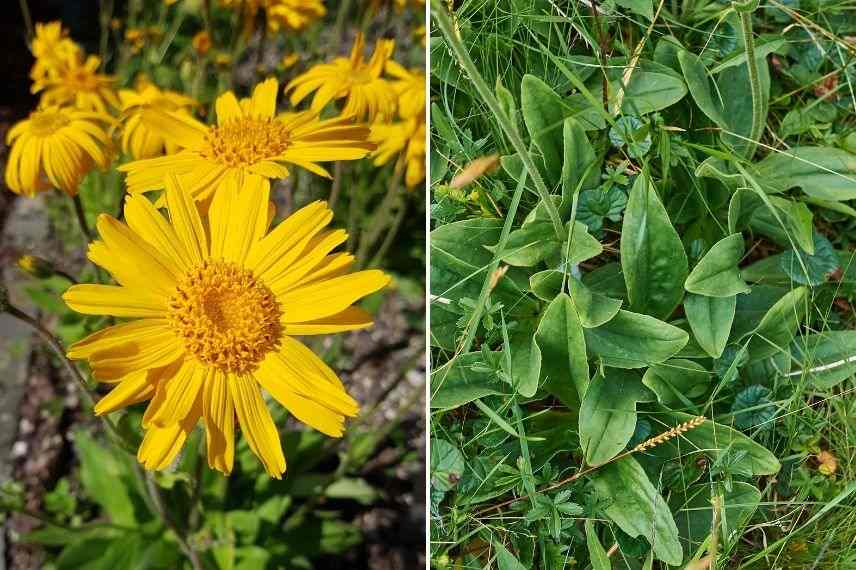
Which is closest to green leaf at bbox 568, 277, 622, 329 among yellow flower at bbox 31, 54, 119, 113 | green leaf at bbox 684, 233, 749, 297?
green leaf at bbox 684, 233, 749, 297

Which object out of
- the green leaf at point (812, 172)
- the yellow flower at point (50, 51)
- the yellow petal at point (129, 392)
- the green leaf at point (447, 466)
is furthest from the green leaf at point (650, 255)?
the yellow flower at point (50, 51)

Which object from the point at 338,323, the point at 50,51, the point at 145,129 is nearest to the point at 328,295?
the point at 338,323

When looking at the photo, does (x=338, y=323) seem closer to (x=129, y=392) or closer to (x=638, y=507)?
(x=129, y=392)

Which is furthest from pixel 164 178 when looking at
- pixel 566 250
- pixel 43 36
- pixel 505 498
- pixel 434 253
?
pixel 43 36

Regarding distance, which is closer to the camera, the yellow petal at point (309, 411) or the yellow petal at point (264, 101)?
the yellow petal at point (309, 411)

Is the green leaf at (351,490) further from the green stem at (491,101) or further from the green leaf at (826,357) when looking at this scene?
the green leaf at (826,357)

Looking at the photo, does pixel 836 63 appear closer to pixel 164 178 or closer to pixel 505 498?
pixel 505 498
